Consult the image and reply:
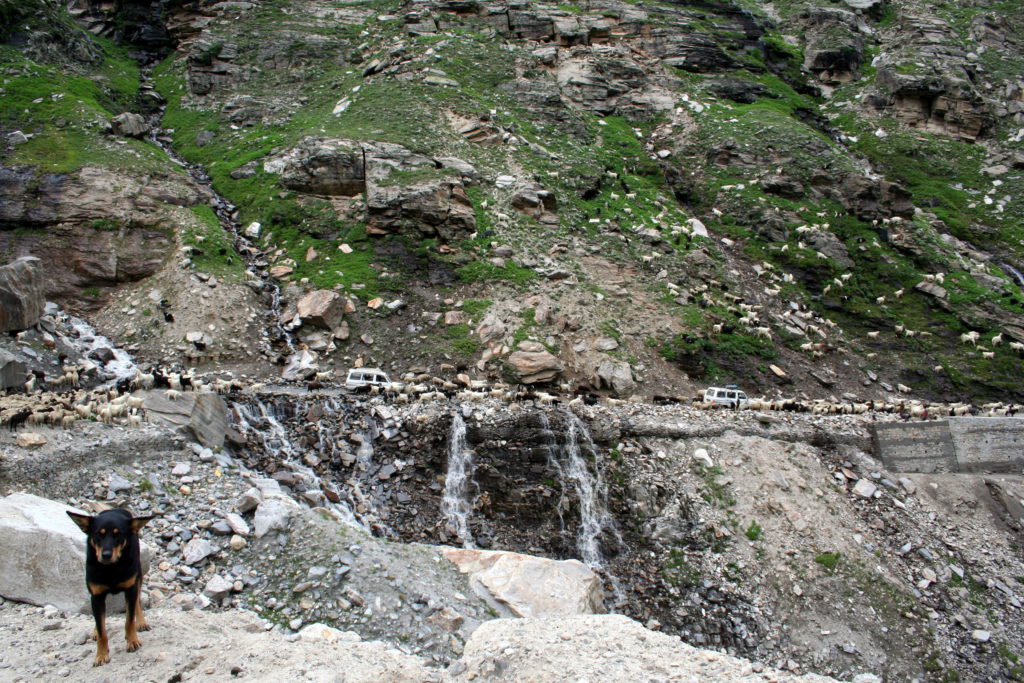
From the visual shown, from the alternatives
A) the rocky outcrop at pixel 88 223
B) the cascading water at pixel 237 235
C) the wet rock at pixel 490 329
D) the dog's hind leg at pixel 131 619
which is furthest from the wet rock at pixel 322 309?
the dog's hind leg at pixel 131 619

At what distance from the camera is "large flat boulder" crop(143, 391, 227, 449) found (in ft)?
46.5

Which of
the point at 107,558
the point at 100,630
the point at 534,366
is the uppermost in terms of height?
the point at 107,558

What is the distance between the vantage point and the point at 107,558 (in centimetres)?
645

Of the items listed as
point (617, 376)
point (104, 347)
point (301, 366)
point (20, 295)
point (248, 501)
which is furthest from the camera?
point (617, 376)

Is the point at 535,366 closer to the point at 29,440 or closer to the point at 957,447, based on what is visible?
the point at 957,447

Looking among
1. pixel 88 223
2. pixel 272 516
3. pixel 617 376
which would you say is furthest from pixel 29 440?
pixel 88 223

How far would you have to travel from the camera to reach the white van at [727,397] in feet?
70.3

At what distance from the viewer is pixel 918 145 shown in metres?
45.4

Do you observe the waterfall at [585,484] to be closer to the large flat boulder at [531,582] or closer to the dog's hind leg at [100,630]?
the large flat boulder at [531,582]

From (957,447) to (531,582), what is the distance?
610 inches

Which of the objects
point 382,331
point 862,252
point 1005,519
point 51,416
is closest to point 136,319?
point 382,331

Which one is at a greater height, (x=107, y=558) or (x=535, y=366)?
(x=107, y=558)

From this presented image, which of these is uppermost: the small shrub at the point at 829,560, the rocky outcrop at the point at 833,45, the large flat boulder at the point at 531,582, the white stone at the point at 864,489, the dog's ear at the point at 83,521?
the rocky outcrop at the point at 833,45

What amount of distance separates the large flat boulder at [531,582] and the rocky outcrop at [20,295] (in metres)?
15.9
